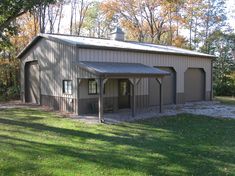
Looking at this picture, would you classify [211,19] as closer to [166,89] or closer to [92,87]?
Result: [166,89]

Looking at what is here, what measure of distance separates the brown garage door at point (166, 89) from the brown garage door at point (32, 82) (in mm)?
7181

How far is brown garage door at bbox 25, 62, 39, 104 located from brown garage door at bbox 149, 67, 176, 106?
718cm

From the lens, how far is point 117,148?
27.6 ft

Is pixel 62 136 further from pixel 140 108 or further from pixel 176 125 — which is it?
pixel 140 108

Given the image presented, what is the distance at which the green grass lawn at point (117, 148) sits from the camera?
21.5ft

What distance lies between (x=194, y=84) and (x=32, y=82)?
1157 cm

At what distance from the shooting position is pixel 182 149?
8.34 m

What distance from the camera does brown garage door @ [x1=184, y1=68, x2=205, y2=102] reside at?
21688 mm

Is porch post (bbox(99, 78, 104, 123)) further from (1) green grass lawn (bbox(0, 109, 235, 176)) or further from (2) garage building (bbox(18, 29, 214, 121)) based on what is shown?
(1) green grass lawn (bbox(0, 109, 235, 176))

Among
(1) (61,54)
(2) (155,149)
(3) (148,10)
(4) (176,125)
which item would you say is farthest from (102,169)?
(3) (148,10)

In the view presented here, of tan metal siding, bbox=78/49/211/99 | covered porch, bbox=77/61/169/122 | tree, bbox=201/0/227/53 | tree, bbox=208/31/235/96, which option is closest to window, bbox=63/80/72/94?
covered porch, bbox=77/61/169/122

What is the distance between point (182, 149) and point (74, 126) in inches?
189

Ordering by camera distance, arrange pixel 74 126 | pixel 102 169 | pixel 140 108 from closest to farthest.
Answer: pixel 102 169, pixel 74 126, pixel 140 108

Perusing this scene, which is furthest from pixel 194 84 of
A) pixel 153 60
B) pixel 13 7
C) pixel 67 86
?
pixel 13 7
